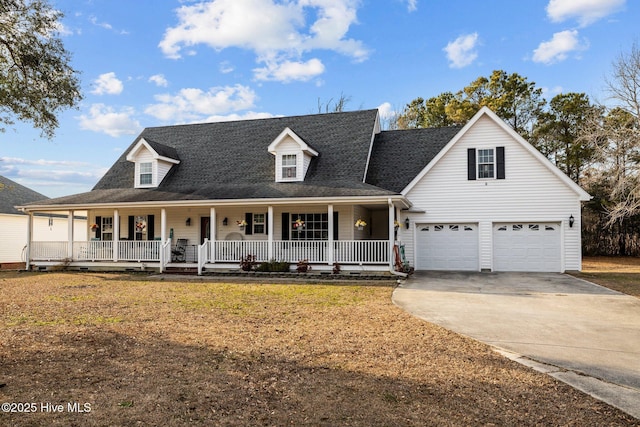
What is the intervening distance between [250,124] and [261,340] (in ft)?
56.4

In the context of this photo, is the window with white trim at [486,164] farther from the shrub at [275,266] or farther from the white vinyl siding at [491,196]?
the shrub at [275,266]

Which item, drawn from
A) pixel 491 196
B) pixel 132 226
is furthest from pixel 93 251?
pixel 491 196

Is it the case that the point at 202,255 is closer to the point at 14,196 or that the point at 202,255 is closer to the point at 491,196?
the point at 491,196

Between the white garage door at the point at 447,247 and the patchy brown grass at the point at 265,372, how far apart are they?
28.6 ft

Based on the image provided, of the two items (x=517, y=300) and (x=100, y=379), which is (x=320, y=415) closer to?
(x=100, y=379)

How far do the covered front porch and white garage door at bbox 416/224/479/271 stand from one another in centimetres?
144

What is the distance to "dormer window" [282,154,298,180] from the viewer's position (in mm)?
17906

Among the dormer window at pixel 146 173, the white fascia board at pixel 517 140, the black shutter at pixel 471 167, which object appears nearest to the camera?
the white fascia board at pixel 517 140

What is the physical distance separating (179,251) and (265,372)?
45.7 ft

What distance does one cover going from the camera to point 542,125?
1176 inches

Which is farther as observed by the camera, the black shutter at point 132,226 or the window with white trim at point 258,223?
the black shutter at point 132,226

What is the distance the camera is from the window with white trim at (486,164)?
54.8 ft

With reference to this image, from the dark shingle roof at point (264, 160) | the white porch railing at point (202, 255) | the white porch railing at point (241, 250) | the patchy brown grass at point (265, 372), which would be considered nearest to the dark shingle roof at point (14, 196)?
the dark shingle roof at point (264, 160)

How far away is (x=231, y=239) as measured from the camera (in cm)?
1819
